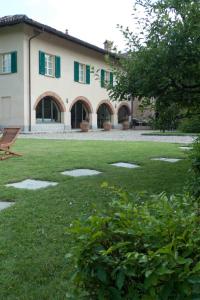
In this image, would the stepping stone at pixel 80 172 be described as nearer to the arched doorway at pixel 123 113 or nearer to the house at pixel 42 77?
the house at pixel 42 77

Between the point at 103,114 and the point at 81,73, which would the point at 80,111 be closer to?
the point at 81,73

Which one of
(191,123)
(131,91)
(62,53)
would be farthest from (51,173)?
(62,53)

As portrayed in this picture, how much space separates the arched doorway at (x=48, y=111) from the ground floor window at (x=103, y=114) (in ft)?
20.1

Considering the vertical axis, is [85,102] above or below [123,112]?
above

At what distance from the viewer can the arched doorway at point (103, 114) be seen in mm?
31719

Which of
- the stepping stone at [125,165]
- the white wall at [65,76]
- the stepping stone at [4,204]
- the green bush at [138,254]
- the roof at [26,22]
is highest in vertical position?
the roof at [26,22]

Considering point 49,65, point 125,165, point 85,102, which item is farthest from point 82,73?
point 125,165

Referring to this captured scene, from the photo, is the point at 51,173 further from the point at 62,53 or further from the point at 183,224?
the point at 62,53

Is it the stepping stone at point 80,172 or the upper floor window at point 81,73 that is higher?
the upper floor window at point 81,73

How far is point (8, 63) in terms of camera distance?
2303 centimetres

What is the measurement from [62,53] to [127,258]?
25284mm

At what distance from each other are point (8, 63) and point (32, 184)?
18.3 metres

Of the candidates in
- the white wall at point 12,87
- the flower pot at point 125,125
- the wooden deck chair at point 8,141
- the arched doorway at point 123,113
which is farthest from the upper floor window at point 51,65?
the wooden deck chair at point 8,141

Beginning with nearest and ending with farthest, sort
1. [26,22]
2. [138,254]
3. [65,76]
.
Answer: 1. [138,254]
2. [26,22]
3. [65,76]
